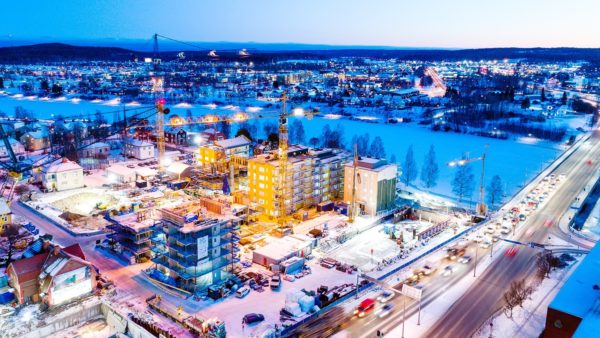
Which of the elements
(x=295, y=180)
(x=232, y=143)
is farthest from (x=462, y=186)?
(x=232, y=143)

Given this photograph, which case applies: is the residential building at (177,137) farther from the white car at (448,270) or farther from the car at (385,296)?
the car at (385,296)

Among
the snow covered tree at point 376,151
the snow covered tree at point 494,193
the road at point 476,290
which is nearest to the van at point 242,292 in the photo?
the road at point 476,290

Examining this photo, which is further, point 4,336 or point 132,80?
point 132,80

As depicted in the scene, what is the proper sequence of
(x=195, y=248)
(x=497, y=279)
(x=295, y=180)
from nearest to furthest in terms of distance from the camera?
(x=195, y=248) → (x=497, y=279) → (x=295, y=180)

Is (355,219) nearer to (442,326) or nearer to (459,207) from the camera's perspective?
(459,207)

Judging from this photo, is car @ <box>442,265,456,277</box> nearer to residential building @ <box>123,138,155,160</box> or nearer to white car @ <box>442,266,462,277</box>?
white car @ <box>442,266,462,277</box>

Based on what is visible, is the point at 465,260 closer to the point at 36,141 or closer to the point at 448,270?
the point at 448,270

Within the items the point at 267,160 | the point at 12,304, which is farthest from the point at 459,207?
the point at 12,304
